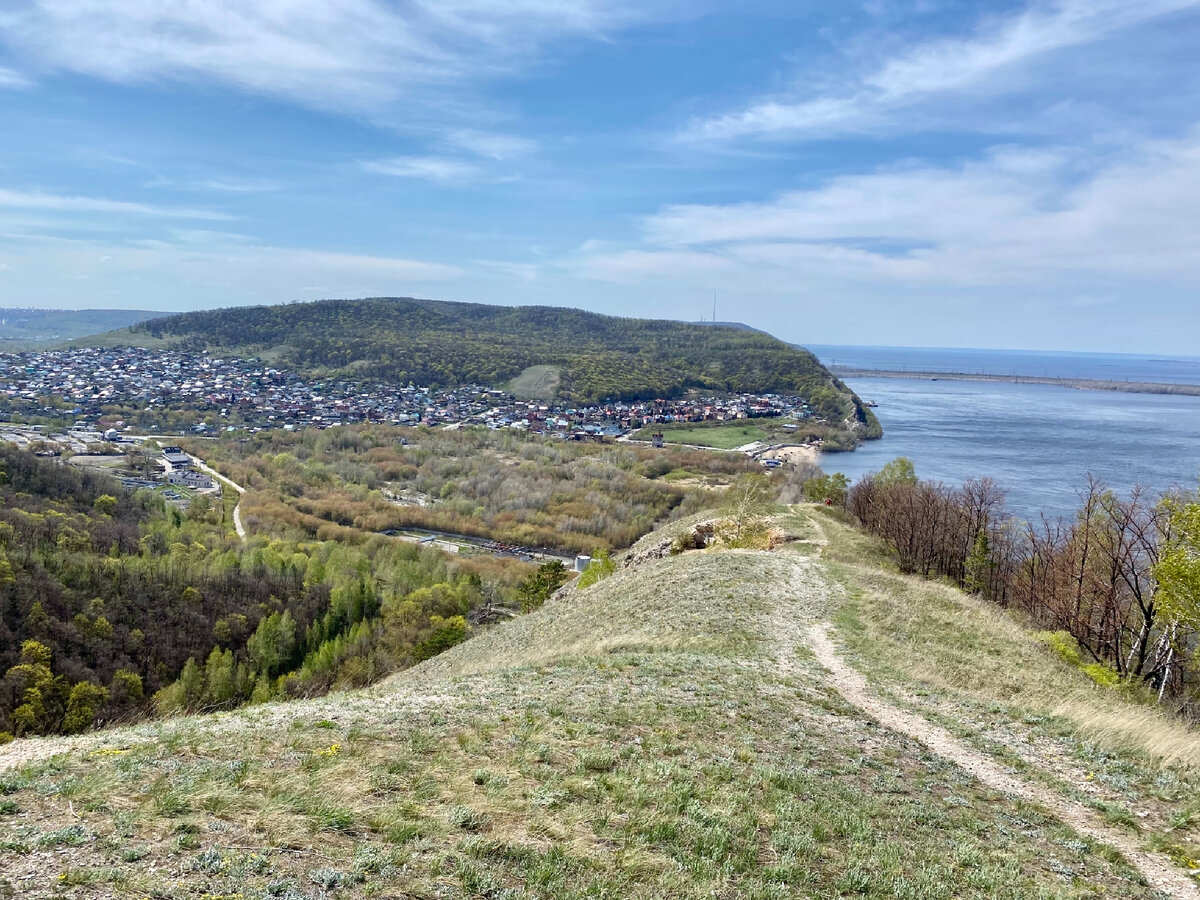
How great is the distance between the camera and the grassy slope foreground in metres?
5.63

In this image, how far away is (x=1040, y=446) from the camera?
97.8 meters

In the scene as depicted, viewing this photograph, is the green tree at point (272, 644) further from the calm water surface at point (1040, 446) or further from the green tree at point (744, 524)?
the calm water surface at point (1040, 446)

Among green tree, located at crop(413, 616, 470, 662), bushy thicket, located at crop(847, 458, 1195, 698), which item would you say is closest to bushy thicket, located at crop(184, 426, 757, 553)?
green tree, located at crop(413, 616, 470, 662)

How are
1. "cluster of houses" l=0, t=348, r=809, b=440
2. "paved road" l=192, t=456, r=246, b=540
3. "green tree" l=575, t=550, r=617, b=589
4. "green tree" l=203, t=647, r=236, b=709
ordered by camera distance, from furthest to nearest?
1. "cluster of houses" l=0, t=348, r=809, b=440
2. "paved road" l=192, t=456, r=246, b=540
3. "green tree" l=575, t=550, r=617, b=589
4. "green tree" l=203, t=647, r=236, b=709

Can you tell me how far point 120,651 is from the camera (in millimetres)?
36375

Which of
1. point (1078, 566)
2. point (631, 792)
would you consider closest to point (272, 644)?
point (631, 792)

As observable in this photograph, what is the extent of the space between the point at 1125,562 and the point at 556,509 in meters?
60.3

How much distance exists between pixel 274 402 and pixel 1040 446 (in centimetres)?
14408

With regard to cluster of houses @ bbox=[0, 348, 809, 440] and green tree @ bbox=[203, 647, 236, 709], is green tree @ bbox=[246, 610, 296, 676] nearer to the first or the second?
green tree @ bbox=[203, 647, 236, 709]

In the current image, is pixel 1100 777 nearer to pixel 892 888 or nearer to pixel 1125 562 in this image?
pixel 892 888

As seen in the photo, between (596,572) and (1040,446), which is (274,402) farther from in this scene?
(1040,446)

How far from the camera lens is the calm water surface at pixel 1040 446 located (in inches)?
2739

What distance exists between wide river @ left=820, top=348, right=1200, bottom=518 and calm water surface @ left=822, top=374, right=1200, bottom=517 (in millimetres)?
122

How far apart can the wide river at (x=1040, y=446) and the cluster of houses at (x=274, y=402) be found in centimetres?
3344
